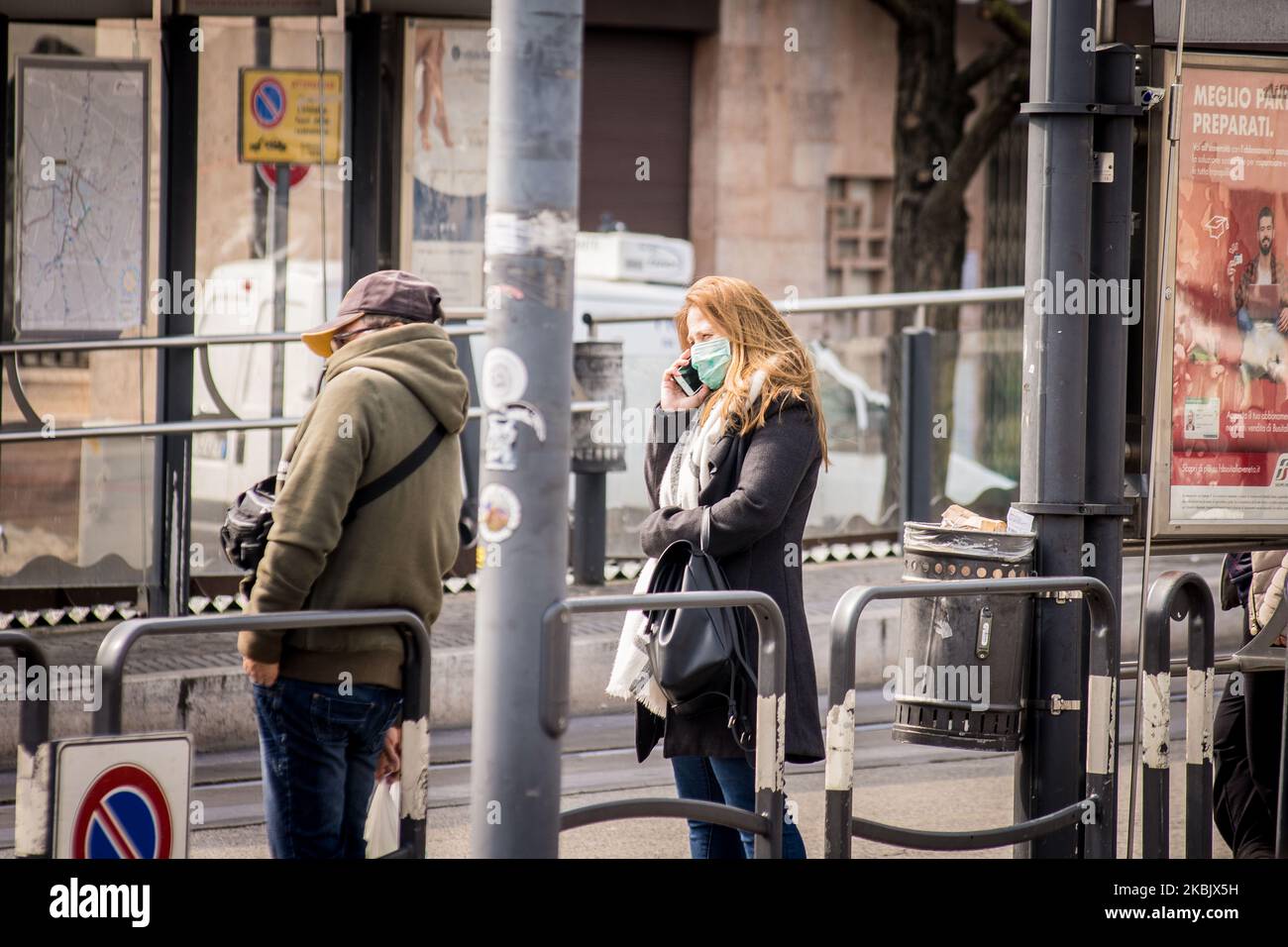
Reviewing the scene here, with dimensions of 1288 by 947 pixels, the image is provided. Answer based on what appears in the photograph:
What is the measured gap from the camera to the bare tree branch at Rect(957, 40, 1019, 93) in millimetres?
14758

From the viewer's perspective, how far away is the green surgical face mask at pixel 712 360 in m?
4.97

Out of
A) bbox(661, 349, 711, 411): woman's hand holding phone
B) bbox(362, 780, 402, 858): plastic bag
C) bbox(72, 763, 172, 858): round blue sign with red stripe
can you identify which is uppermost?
bbox(661, 349, 711, 411): woman's hand holding phone

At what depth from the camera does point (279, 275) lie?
9.77m

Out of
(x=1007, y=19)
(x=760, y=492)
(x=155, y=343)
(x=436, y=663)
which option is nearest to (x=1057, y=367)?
(x=760, y=492)

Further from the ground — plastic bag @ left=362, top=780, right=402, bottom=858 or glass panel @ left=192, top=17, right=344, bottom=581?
glass panel @ left=192, top=17, right=344, bottom=581

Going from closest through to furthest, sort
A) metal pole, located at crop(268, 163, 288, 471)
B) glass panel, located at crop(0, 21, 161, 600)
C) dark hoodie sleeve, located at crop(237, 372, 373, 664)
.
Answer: dark hoodie sleeve, located at crop(237, 372, 373, 664)
glass panel, located at crop(0, 21, 161, 600)
metal pole, located at crop(268, 163, 288, 471)

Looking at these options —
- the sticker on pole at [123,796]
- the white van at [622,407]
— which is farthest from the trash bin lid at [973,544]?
the white van at [622,407]

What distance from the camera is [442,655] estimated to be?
8.16 meters

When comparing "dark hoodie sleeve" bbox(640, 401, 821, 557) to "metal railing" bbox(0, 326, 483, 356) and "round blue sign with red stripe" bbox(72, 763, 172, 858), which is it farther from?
"metal railing" bbox(0, 326, 483, 356)

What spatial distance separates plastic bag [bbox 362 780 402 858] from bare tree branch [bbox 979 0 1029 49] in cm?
1166

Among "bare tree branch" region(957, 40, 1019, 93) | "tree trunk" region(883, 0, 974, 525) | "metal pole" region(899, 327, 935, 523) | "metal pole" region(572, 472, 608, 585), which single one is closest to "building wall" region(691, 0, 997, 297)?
"bare tree branch" region(957, 40, 1019, 93)

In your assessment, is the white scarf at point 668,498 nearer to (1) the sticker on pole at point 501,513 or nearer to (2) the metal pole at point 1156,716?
(1) the sticker on pole at point 501,513

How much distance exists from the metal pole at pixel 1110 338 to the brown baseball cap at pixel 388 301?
1843 millimetres

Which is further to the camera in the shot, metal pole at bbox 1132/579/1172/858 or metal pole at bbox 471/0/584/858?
metal pole at bbox 1132/579/1172/858
